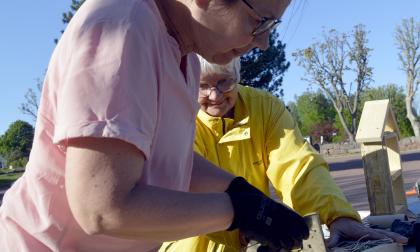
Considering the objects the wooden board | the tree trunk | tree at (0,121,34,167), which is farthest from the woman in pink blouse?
tree at (0,121,34,167)

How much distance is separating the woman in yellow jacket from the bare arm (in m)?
1.45

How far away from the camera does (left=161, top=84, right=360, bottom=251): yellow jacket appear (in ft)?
8.52

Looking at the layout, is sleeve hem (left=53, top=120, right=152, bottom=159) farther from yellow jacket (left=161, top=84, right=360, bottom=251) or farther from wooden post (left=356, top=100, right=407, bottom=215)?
wooden post (left=356, top=100, right=407, bottom=215)

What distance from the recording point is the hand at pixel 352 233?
244 cm

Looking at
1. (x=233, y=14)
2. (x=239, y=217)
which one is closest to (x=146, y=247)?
(x=239, y=217)

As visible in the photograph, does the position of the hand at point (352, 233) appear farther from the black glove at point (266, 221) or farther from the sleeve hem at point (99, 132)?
the sleeve hem at point (99, 132)

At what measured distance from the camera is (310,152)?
278 cm

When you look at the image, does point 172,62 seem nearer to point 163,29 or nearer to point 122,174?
point 163,29

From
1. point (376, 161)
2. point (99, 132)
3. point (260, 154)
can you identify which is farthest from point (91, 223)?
point (376, 161)

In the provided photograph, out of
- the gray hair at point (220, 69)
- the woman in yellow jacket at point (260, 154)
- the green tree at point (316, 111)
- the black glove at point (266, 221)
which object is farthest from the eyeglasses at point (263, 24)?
the green tree at point (316, 111)

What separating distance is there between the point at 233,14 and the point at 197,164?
2.02 ft

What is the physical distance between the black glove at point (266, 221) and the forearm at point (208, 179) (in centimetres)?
28

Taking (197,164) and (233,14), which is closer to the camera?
(233,14)

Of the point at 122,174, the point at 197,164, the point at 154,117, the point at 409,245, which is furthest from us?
the point at 409,245
